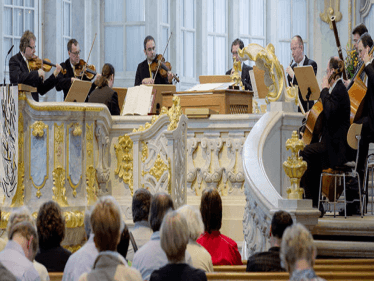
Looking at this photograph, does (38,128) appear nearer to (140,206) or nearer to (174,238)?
(140,206)

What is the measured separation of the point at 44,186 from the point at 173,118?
1.59m

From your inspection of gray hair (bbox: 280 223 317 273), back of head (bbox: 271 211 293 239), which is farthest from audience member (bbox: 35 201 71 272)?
gray hair (bbox: 280 223 317 273)

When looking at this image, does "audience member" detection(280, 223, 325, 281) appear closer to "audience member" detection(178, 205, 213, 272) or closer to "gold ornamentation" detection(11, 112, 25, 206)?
"audience member" detection(178, 205, 213, 272)

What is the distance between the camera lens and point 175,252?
3.42 m

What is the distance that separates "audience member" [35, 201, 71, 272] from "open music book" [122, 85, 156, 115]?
5.03m

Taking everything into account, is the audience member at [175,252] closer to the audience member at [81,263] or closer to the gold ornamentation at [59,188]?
the audience member at [81,263]

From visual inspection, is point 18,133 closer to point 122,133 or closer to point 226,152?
point 122,133

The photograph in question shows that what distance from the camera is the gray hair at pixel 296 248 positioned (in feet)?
9.94

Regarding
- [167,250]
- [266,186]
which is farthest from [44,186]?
[167,250]

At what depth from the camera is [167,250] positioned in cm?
343

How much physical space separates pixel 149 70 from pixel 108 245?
7480 millimetres

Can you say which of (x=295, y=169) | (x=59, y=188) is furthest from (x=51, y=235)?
(x=59, y=188)

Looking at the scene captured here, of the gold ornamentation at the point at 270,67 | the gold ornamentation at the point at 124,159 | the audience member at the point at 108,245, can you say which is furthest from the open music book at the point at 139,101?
the audience member at the point at 108,245

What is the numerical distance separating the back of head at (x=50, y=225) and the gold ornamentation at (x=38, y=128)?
401 cm
